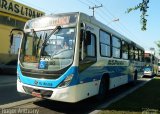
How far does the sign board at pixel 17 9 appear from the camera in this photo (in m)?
28.0

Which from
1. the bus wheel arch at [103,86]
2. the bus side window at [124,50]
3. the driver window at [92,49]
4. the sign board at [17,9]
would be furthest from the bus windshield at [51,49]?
the sign board at [17,9]

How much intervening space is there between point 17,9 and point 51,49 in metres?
22.1

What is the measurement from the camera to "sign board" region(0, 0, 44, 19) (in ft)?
91.9

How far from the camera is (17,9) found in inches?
1177

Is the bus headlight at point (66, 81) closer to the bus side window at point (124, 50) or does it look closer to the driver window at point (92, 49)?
the driver window at point (92, 49)

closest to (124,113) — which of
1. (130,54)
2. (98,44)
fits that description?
(98,44)

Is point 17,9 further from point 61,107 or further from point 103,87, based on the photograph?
point 61,107

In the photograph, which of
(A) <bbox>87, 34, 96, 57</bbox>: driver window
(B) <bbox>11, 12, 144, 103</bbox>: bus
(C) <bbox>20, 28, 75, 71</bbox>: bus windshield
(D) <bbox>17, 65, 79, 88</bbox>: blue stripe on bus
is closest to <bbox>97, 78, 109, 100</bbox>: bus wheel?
(B) <bbox>11, 12, 144, 103</bbox>: bus

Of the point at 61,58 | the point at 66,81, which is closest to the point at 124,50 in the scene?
the point at 61,58

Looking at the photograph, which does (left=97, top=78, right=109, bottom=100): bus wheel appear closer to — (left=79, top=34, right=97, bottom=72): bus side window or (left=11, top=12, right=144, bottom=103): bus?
(left=11, top=12, right=144, bottom=103): bus

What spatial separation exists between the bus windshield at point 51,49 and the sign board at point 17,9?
1951 cm

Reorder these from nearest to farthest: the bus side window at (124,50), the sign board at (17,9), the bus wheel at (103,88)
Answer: the bus wheel at (103,88), the bus side window at (124,50), the sign board at (17,9)

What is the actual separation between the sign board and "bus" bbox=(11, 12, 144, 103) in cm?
1902

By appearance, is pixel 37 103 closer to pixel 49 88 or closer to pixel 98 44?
pixel 49 88
